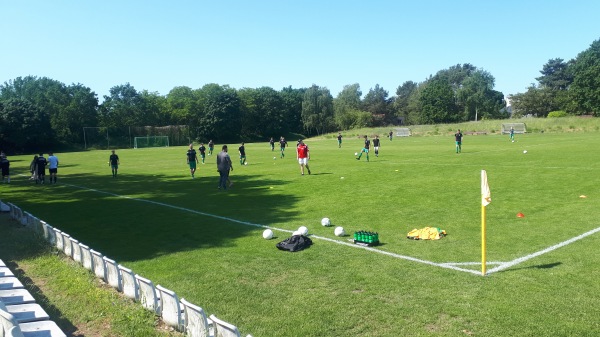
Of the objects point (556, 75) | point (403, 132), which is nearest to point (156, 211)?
point (403, 132)

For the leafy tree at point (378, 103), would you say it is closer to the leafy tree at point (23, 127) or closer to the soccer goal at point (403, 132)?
the soccer goal at point (403, 132)

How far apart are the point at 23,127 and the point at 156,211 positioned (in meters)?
76.5

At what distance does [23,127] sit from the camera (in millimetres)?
79312

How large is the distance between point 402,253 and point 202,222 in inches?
253

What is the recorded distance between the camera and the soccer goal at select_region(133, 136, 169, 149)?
301ft

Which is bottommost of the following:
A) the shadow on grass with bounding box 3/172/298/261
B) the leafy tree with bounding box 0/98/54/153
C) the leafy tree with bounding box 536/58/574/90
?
the shadow on grass with bounding box 3/172/298/261

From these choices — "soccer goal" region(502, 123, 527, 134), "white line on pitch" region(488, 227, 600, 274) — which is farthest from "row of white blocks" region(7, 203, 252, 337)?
"soccer goal" region(502, 123, 527, 134)

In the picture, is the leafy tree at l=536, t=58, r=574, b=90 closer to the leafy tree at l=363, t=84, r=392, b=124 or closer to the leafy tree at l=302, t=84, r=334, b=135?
the leafy tree at l=363, t=84, r=392, b=124

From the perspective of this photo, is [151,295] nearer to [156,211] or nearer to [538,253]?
[538,253]

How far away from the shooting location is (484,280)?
25.2ft

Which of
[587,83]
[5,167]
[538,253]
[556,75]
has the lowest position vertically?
[538,253]

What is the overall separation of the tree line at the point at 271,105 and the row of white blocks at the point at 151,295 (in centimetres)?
8809

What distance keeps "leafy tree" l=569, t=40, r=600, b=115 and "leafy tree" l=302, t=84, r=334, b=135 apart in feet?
179

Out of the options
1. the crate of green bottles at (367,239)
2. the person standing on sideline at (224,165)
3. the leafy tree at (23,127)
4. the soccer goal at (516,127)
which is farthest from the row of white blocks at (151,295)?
the leafy tree at (23,127)
